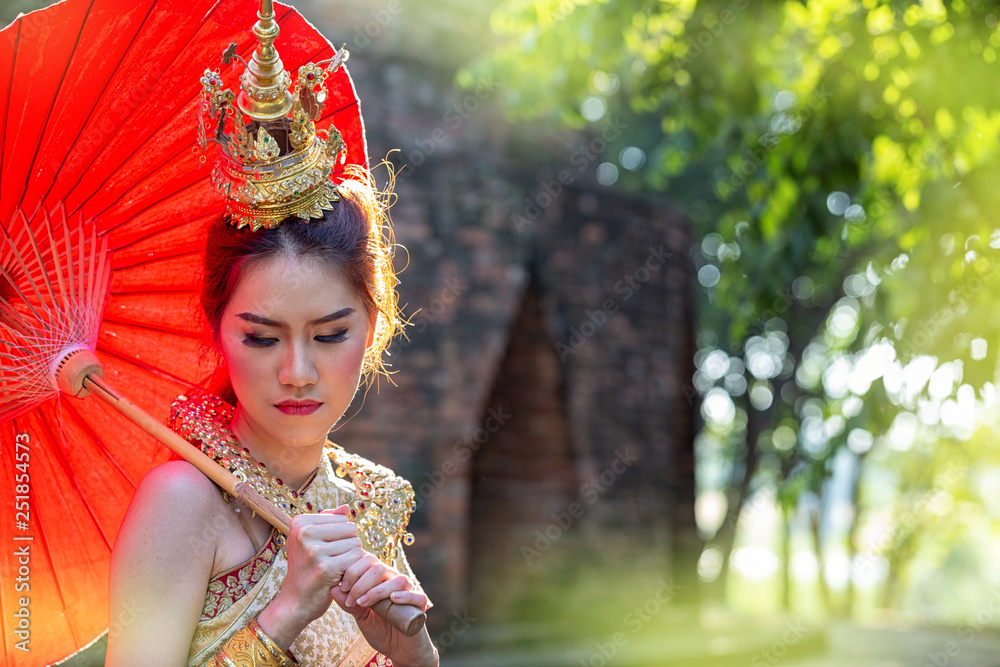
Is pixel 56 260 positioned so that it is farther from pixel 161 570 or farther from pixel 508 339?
pixel 508 339

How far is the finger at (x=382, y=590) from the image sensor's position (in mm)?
1374

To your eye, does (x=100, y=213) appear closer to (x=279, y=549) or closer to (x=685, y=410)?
(x=279, y=549)

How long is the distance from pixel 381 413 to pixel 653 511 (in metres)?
2.97

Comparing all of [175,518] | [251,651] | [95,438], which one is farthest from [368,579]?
[95,438]

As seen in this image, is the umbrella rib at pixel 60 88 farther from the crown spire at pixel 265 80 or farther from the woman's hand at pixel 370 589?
the woman's hand at pixel 370 589

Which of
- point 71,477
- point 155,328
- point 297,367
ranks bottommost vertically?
point 71,477

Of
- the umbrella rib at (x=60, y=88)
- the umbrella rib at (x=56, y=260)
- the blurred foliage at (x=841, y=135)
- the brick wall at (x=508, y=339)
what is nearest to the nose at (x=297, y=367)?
the umbrella rib at (x=56, y=260)

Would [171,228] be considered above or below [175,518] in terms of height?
above

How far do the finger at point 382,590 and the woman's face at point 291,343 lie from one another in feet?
1.17

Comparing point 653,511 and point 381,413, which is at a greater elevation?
point 381,413

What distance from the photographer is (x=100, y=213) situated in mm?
1717

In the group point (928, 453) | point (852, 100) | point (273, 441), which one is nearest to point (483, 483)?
point (852, 100)

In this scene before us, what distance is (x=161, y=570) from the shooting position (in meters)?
1.46

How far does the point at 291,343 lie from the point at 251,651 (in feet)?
1.61
